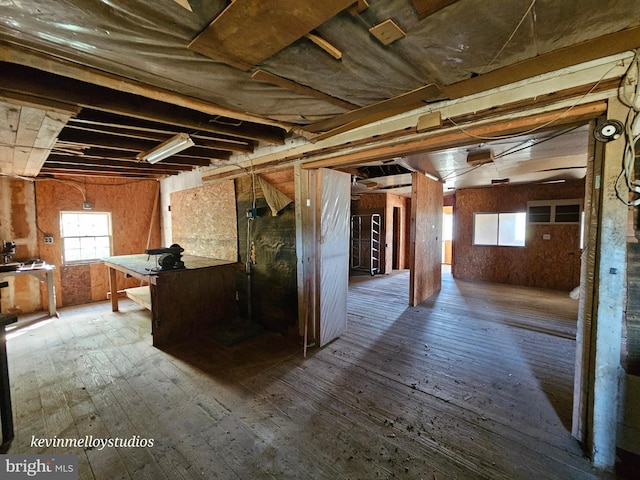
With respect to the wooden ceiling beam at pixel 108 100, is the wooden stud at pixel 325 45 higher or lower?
lower

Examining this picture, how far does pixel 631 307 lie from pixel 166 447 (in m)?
3.06

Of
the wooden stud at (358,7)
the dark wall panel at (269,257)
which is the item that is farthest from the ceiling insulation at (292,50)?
the dark wall panel at (269,257)

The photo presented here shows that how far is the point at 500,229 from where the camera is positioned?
683cm

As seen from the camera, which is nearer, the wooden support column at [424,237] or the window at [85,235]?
the wooden support column at [424,237]

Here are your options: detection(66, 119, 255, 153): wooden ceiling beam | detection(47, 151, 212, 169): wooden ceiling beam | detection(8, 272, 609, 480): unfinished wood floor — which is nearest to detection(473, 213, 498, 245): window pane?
detection(8, 272, 609, 480): unfinished wood floor

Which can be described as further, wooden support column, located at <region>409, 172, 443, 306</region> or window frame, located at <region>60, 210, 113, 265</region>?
window frame, located at <region>60, 210, 113, 265</region>

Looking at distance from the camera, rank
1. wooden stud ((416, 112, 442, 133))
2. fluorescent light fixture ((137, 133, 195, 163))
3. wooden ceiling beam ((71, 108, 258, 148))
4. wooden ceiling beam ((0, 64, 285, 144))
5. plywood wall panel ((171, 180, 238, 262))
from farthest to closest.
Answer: plywood wall panel ((171, 180, 238, 262)) < fluorescent light fixture ((137, 133, 195, 163)) < wooden ceiling beam ((71, 108, 258, 148)) < wooden stud ((416, 112, 442, 133)) < wooden ceiling beam ((0, 64, 285, 144))

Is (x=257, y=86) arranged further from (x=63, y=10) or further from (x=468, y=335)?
(x=468, y=335)

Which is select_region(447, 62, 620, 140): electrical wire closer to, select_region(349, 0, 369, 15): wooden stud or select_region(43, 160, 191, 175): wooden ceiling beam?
select_region(349, 0, 369, 15): wooden stud

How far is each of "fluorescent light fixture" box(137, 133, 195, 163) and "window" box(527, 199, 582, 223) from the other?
738 centimetres

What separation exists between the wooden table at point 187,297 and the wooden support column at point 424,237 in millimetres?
3080

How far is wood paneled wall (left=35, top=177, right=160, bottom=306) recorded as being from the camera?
4859 millimetres

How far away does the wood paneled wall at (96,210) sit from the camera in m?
4.86

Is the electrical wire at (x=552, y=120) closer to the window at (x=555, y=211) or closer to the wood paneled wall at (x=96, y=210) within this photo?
the window at (x=555, y=211)
